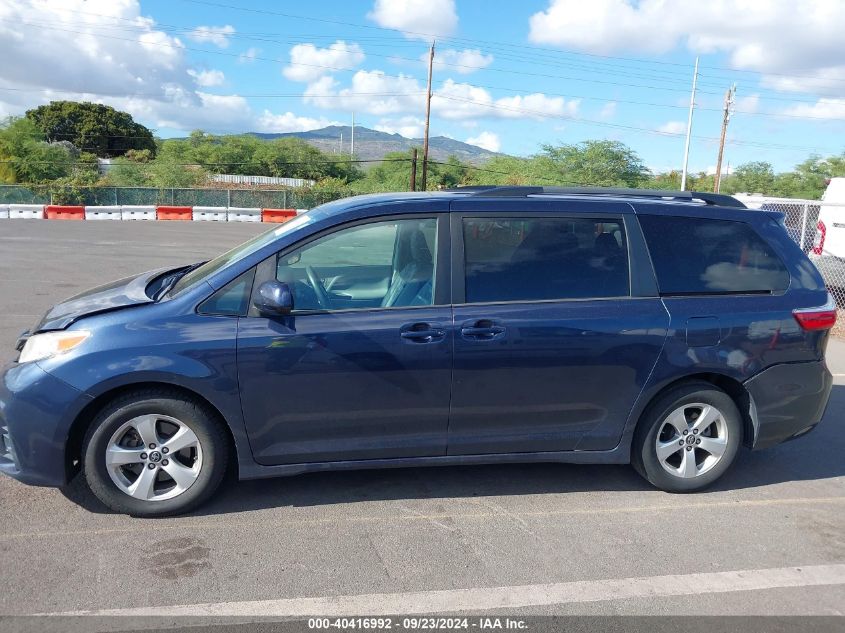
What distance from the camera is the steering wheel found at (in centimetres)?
400

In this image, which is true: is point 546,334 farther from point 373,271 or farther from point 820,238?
point 820,238

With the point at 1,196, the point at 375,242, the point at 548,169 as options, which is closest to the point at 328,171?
the point at 548,169

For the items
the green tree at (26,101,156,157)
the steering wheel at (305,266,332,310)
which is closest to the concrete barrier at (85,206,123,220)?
the steering wheel at (305,266,332,310)

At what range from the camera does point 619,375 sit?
165 inches

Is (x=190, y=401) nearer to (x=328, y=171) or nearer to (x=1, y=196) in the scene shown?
(x=1, y=196)

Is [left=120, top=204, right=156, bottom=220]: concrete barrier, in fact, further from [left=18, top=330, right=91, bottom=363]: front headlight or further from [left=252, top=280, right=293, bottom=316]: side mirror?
[left=252, top=280, right=293, bottom=316]: side mirror

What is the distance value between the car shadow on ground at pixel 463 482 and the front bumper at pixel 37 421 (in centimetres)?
39

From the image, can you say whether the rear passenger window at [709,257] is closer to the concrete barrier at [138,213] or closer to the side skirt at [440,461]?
the side skirt at [440,461]

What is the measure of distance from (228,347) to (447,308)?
121cm

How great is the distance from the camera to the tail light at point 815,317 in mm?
4457

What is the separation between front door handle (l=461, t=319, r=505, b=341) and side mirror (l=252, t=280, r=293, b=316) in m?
0.97

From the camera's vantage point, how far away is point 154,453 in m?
3.83

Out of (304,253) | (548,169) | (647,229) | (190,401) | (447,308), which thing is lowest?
(190,401)

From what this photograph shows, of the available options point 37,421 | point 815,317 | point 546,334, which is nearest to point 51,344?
point 37,421
